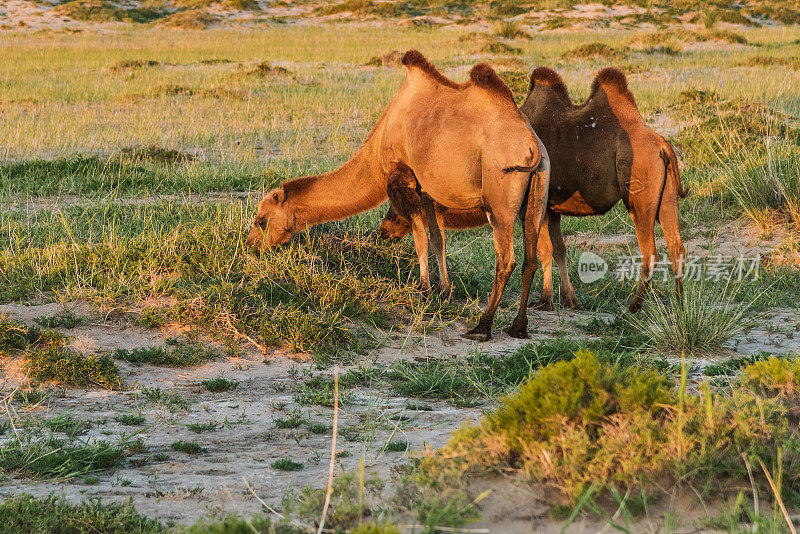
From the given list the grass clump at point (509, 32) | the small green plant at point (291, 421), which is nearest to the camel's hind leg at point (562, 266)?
the small green plant at point (291, 421)

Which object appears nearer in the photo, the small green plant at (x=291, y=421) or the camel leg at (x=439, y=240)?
the small green plant at (x=291, y=421)

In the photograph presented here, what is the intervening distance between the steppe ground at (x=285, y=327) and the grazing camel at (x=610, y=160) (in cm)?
60

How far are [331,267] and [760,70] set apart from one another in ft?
60.4

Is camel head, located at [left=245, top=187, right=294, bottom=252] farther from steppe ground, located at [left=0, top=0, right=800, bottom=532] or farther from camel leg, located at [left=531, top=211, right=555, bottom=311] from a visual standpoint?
camel leg, located at [left=531, top=211, right=555, bottom=311]

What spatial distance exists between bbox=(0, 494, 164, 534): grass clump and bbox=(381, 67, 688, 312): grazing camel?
4784mm

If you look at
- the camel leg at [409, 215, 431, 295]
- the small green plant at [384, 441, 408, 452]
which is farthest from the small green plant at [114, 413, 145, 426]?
the camel leg at [409, 215, 431, 295]

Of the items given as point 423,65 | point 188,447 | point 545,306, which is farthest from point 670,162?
point 188,447

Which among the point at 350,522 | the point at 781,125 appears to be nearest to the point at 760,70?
the point at 781,125

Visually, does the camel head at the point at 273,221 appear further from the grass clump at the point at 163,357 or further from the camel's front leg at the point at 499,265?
the camel's front leg at the point at 499,265

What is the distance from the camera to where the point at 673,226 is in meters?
6.94

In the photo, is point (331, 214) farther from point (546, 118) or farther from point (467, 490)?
point (467, 490)

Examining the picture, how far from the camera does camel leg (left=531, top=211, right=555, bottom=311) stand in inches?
298

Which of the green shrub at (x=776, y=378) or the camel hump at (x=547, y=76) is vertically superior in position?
the camel hump at (x=547, y=76)

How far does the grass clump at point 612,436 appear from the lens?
3.32 meters
